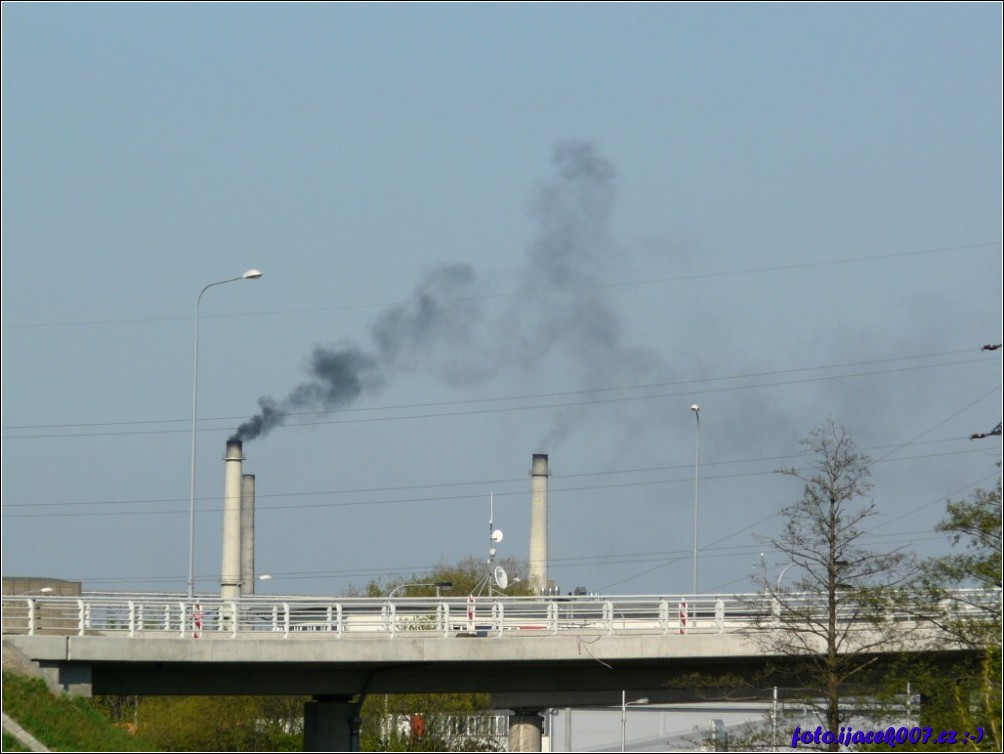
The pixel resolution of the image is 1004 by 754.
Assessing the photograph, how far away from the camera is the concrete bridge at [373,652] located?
40.5m

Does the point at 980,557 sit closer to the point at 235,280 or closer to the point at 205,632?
the point at 205,632

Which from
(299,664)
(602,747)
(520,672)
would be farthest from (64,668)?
(602,747)

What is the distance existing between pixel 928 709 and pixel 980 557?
3625 mm

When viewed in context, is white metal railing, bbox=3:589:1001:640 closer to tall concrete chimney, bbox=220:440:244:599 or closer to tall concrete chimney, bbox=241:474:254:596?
tall concrete chimney, bbox=220:440:244:599

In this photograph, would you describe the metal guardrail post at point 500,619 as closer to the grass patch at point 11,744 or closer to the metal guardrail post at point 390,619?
the metal guardrail post at point 390,619

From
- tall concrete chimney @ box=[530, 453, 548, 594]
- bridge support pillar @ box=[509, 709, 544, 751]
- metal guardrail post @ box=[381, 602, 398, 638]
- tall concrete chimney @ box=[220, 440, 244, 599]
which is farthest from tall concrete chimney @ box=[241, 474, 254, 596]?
metal guardrail post @ box=[381, 602, 398, 638]

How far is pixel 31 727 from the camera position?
3459 cm

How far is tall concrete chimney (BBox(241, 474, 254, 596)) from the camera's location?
84.9 m

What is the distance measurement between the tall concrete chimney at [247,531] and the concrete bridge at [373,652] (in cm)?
3694

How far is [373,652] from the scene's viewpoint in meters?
43.4

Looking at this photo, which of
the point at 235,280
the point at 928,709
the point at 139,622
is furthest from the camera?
the point at 235,280

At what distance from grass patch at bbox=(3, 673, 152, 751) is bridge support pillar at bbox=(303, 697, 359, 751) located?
33.7ft

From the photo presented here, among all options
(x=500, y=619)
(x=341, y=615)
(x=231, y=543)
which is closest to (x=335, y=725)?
(x=341, y=615)

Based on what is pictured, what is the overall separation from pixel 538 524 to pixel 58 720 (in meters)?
53.6
